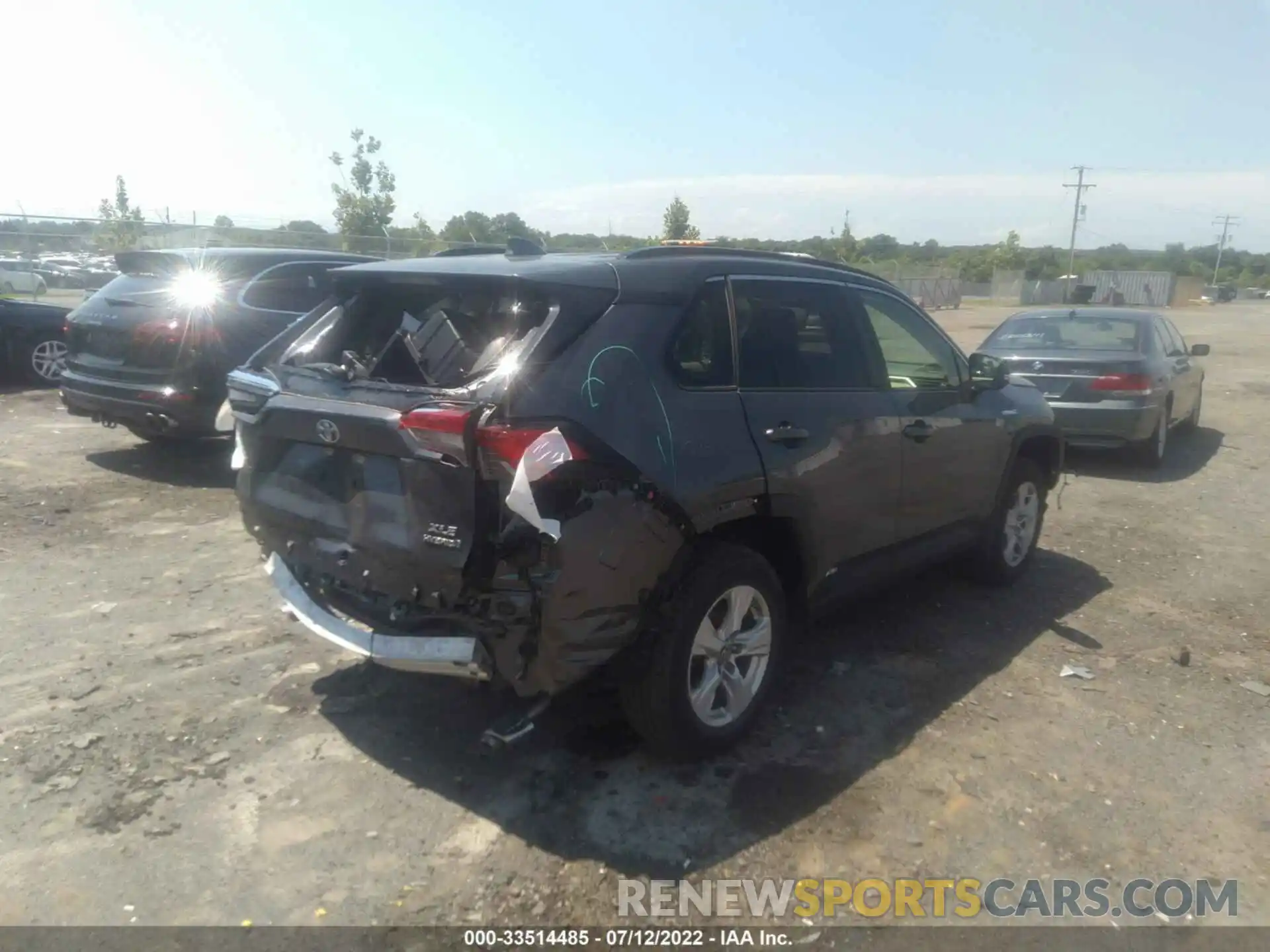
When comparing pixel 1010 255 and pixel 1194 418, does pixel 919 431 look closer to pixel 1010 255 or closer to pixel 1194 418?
pixel 1194 418

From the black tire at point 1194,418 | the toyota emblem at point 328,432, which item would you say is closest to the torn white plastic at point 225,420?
the toyota emblem at point 328,432

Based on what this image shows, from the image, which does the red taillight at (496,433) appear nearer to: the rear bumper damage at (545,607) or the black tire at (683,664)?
the rear bumper damage at (545,607)

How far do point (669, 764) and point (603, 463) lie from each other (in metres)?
1.34

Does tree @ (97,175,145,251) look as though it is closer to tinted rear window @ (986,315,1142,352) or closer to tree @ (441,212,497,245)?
tree @ (441,212,497,245)

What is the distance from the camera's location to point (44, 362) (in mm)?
11805

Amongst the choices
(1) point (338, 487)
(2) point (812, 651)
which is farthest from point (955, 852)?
(1) point (338, 487)

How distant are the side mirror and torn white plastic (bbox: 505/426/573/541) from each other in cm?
321

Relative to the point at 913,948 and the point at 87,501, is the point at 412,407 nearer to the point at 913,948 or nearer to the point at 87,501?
the point at 913,948

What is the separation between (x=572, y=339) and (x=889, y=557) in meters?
2.26

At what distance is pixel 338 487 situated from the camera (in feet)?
12.1

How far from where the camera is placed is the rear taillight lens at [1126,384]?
30.8 feet

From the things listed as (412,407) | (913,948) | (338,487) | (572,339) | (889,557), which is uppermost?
(572,339)

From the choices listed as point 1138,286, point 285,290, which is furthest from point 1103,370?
point 1138,286

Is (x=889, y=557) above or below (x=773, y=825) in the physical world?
above
